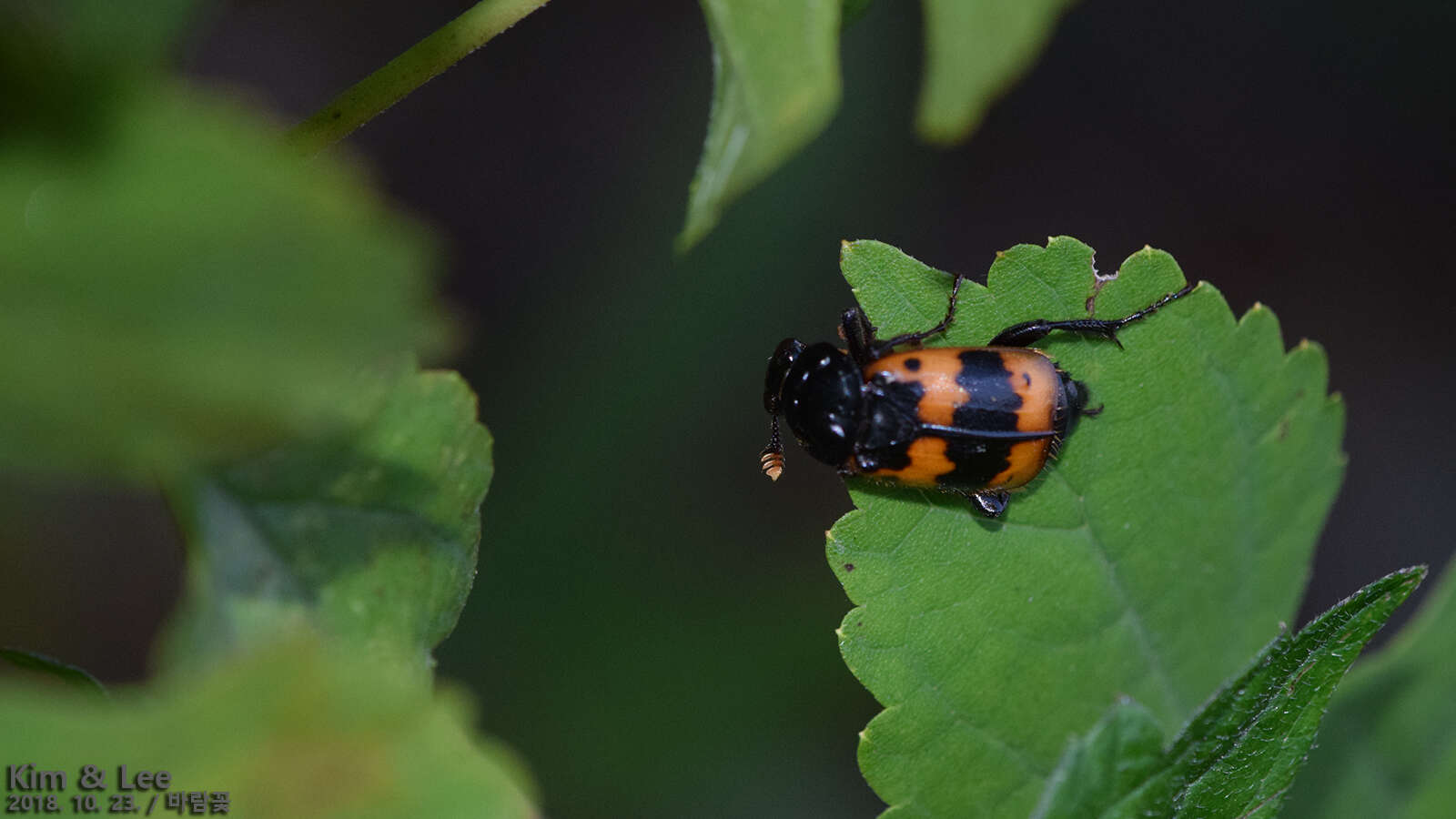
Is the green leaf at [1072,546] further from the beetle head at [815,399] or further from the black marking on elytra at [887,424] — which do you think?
the beetle head at [815,399]

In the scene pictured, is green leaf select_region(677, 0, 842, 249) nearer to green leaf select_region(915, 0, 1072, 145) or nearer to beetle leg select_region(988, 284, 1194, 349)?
green leaf select_region(915, 0, 1072, 145)

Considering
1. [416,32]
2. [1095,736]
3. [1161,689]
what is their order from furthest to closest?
[416,32] < [1161,689] < [1095,736]

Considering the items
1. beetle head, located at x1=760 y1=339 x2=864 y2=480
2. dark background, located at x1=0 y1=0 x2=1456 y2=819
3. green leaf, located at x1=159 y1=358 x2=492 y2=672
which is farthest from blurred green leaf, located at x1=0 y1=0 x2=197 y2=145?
dark background, located at x1=0 y1=0 x2=1456 y2=819

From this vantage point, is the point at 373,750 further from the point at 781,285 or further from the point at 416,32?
the point at 416,32

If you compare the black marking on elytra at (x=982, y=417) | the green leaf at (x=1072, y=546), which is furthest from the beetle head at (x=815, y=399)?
the green leaf at (x=1072, y=546)

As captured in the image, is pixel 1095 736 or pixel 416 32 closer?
pixel 1095 736

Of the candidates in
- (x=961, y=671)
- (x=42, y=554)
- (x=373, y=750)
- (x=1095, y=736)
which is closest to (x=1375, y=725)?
(x=961, y=671)

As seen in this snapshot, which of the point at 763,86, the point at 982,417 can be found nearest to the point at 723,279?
the point at 982,417
